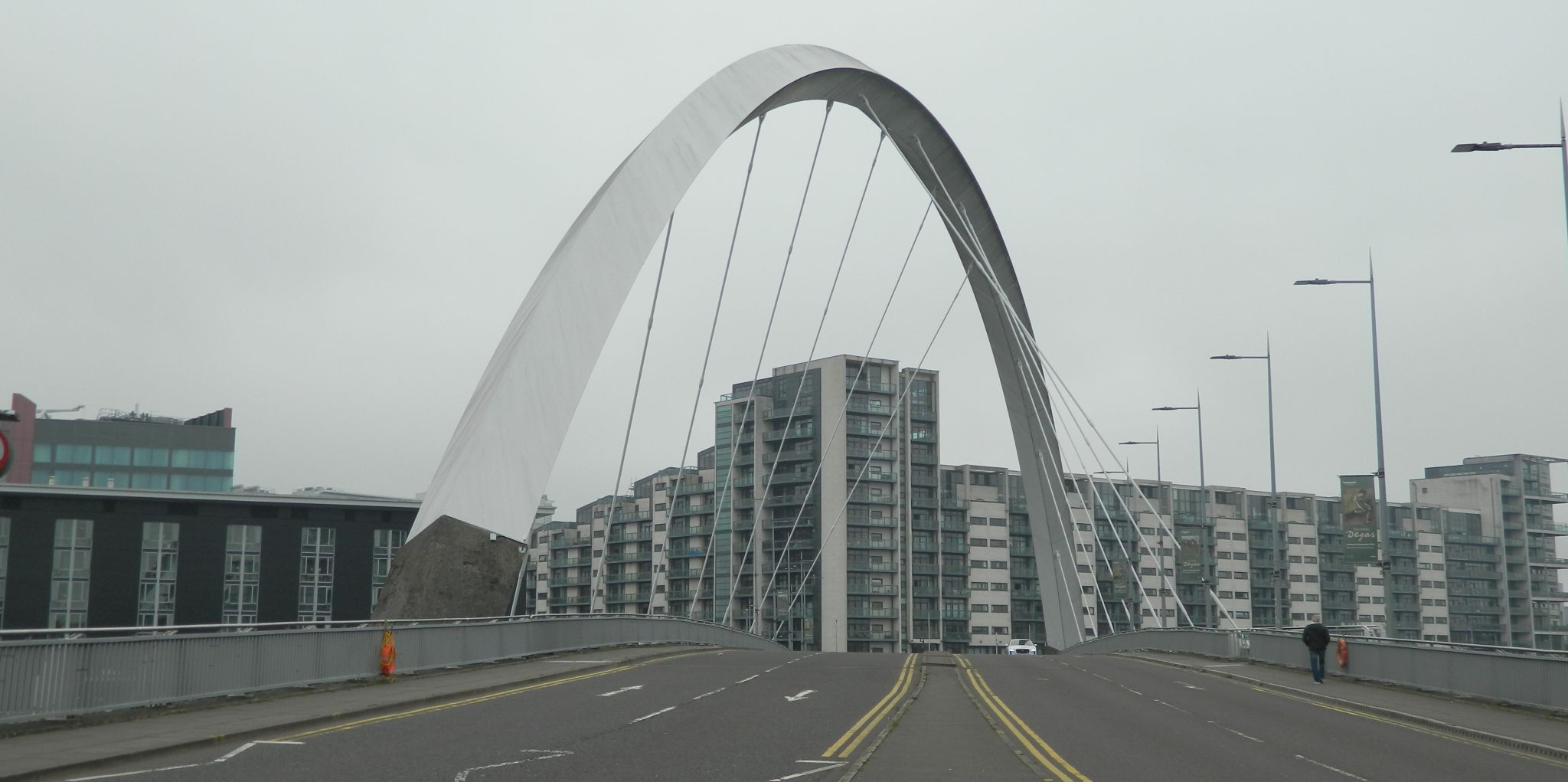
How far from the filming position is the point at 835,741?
15.8 meters

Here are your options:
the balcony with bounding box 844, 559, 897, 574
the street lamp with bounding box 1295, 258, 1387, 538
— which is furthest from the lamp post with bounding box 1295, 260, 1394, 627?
the balcony with bounding box 844, 559, 897, 574

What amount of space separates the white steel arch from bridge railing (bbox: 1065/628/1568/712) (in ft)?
45.5

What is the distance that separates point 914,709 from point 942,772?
7.81 meters

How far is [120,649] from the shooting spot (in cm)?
1719

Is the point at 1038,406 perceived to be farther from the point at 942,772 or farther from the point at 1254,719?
the point at 942,772

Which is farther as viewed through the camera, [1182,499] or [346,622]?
[1182,499]

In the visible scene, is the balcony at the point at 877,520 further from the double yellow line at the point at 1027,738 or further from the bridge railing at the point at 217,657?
the double yellow line at the point at 1027,738

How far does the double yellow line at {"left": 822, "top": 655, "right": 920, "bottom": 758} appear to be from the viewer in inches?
591

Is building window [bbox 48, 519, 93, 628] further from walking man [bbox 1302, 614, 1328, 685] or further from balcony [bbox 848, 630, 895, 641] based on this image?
balcony [bbox 848, 630, 895, 641]

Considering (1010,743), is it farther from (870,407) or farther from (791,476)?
(870,407)


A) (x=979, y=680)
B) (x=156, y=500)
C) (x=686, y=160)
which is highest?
(x=686, y=160)

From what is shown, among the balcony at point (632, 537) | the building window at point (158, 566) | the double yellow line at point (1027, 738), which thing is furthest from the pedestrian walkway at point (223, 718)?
the balcony at point (632, 537)

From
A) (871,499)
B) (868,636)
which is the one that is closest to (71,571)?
(868,636)

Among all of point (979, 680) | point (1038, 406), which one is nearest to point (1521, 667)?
point (979, 680)
